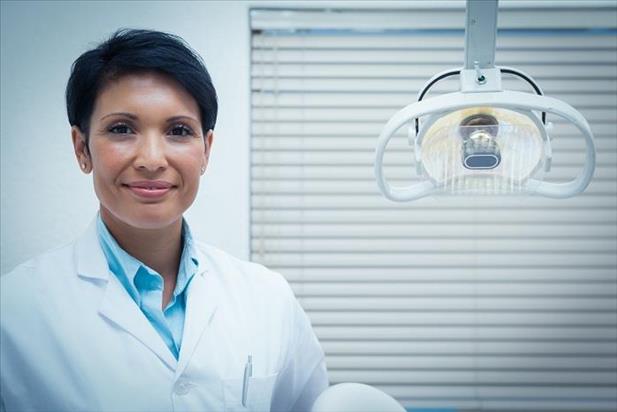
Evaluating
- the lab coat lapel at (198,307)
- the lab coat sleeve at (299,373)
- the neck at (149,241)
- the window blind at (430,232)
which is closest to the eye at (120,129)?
the neck at (149,241)

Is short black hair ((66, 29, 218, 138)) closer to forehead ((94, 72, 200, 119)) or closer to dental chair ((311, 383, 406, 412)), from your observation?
forehead ((94, 72, 200, 119))

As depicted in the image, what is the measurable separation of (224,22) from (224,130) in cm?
38

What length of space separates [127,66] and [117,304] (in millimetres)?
488

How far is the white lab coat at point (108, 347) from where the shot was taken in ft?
3.65

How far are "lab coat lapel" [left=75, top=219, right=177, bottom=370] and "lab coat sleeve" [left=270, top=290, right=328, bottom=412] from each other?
1.17 ft

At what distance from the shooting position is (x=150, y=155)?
3.53ft

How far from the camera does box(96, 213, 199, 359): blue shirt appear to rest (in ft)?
4.00

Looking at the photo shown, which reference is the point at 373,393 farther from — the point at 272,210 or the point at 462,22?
the point at 462,22

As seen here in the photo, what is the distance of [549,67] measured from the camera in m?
2.04

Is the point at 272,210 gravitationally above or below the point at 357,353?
above

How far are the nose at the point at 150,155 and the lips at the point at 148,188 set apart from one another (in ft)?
0.08

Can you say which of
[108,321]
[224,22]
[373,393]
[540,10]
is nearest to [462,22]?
[540,10]

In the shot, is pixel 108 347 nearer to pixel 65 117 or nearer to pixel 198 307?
pixel 198 307

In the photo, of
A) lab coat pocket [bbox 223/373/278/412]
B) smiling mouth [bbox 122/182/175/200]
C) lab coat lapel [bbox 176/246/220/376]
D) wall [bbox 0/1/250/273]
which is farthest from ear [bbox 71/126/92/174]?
wall [bbox 0/1/250/273]
